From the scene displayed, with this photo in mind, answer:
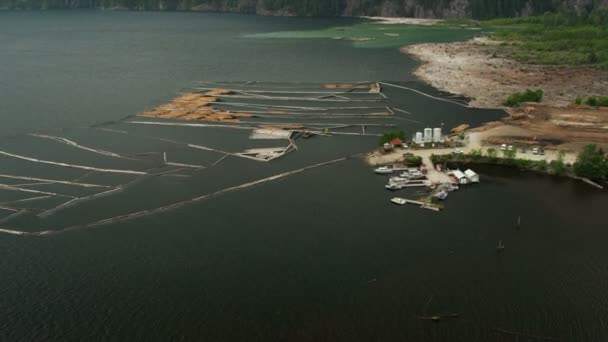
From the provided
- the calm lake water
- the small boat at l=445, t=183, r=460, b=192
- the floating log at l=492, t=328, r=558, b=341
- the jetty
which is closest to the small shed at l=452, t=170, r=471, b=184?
the small boat at l=445, t=183, r=460, b=192

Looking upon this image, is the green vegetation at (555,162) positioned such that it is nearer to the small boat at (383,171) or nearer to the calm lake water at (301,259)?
the calm lake water at (301,259)

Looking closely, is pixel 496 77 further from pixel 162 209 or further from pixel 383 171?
pixel 162 209

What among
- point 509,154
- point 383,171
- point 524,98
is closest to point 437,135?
point 509,154

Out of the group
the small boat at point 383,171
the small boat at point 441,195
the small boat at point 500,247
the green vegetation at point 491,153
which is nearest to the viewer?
the small boat at point 500,247

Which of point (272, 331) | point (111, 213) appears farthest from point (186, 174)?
point (272, 331)

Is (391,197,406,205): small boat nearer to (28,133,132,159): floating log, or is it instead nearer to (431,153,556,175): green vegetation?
(431,153,556,175): green vegetation

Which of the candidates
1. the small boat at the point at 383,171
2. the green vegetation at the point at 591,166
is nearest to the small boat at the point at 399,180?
the small boat at the point at 383,171
